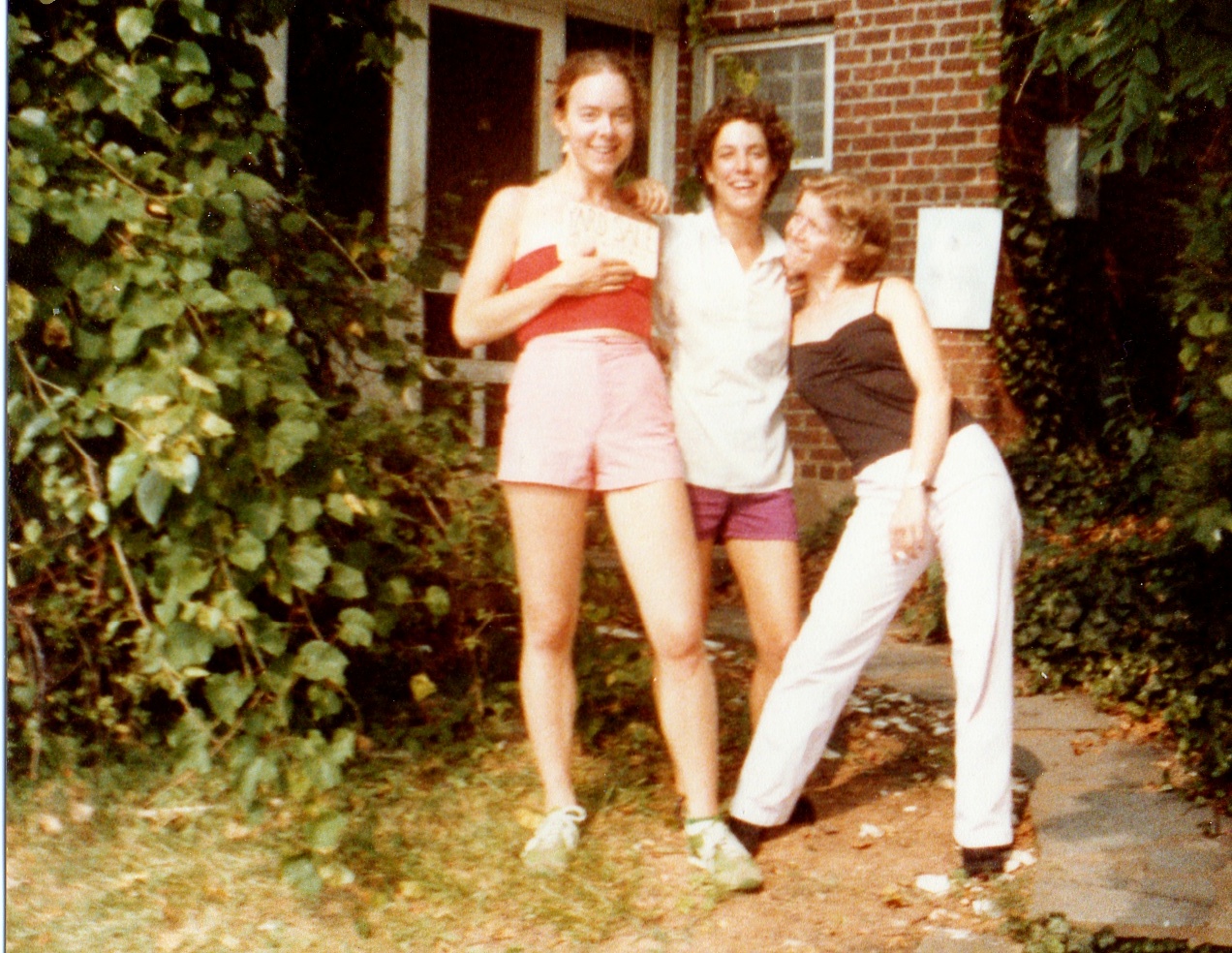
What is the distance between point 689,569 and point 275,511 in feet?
3.18

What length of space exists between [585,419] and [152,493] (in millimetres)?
974

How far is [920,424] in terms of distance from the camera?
3.65 metres

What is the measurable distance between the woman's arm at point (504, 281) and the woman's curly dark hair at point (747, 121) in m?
0.50

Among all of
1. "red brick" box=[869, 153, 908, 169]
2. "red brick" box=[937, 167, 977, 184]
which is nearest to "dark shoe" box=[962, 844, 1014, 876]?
"red brick" box=[937, 167, 977, 184]

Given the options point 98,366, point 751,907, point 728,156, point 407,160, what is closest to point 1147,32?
point 728,156

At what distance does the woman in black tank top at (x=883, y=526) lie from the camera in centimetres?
373

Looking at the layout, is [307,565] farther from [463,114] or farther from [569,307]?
[463,114]

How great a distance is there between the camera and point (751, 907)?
12.1 ft

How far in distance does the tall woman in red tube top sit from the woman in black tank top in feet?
1.04

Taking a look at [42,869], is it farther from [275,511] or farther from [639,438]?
[639,438]

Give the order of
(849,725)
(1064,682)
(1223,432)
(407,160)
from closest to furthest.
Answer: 1. (1223,432)
2. (849,725)
3. (1064,682)
4. (407,160)

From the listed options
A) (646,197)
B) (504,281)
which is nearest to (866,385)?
(646,197)

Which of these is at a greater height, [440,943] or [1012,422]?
[1012,422]

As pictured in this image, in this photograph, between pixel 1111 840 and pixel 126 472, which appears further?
pixel 1111 840
